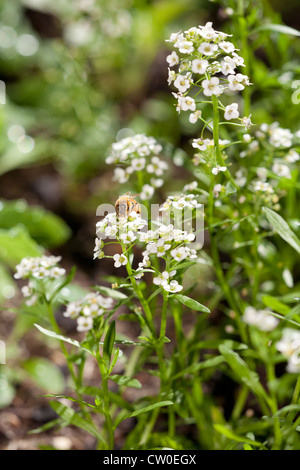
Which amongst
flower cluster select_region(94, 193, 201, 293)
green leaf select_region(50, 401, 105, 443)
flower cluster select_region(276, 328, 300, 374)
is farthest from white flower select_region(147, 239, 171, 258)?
green leaf select_region(50, 401, 105, 443)

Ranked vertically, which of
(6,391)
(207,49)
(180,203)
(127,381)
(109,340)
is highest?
(207,49)

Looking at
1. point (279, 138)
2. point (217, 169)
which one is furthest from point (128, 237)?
point (279, 138)

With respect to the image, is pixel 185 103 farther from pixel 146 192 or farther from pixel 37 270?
pixel 37 270

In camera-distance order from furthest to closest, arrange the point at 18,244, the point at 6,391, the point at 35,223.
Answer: the point at 35,223
the point at 18,244
the point at 6,391

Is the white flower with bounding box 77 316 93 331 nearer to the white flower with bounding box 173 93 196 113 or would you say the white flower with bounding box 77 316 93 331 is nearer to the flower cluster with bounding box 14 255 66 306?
the flower cluster with bounding box 14 255 66 306

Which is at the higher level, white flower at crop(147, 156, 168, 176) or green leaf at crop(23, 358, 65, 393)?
white flower at crop(147, 156, 168, 176)

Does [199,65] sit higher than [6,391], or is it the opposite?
[199,65]
